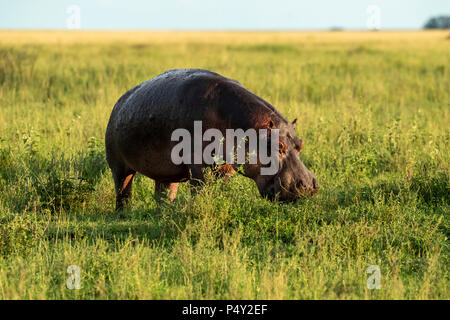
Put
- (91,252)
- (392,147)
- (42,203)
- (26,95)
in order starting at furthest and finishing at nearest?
(26,95) → (392,147) → (42,203) → (91,252)

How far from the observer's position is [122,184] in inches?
224

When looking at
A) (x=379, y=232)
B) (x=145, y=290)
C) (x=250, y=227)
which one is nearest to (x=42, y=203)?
(x=250, y=227)

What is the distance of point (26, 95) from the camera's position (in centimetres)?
1121

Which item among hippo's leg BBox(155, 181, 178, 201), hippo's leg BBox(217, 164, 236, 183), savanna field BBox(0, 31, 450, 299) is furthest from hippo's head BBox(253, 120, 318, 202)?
hippo's leg BBox(155, 181, 178, 201)

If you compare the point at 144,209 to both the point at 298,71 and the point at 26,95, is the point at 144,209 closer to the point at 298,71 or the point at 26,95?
the point at 26,95

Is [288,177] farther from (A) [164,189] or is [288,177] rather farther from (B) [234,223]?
(A) [164,189]

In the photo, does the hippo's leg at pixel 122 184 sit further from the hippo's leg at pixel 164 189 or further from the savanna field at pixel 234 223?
the hippo's leg at pixel 164 189

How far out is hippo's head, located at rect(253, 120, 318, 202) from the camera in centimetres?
472

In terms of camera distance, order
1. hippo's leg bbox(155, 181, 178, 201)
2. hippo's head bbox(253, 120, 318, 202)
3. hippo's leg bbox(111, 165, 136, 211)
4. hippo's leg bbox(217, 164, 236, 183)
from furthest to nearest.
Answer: hippo's leg bbox(155, 181, 178, 201), hippo's leg bbox(111, 165, 136, 211), hippo's leg bbox(217, 164, 236, 183), hippo's head bbox(253, 120, 318, 202)

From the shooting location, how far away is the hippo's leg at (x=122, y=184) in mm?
5621

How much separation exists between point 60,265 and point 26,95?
800 cm

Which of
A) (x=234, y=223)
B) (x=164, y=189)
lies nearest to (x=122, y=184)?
(x=164, y=189)

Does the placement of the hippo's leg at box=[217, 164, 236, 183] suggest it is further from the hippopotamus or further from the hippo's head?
the hippo's head

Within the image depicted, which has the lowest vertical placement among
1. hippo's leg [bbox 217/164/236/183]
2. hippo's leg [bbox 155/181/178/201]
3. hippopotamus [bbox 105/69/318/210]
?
hippo's leg [bbox 155/181/178/201]
